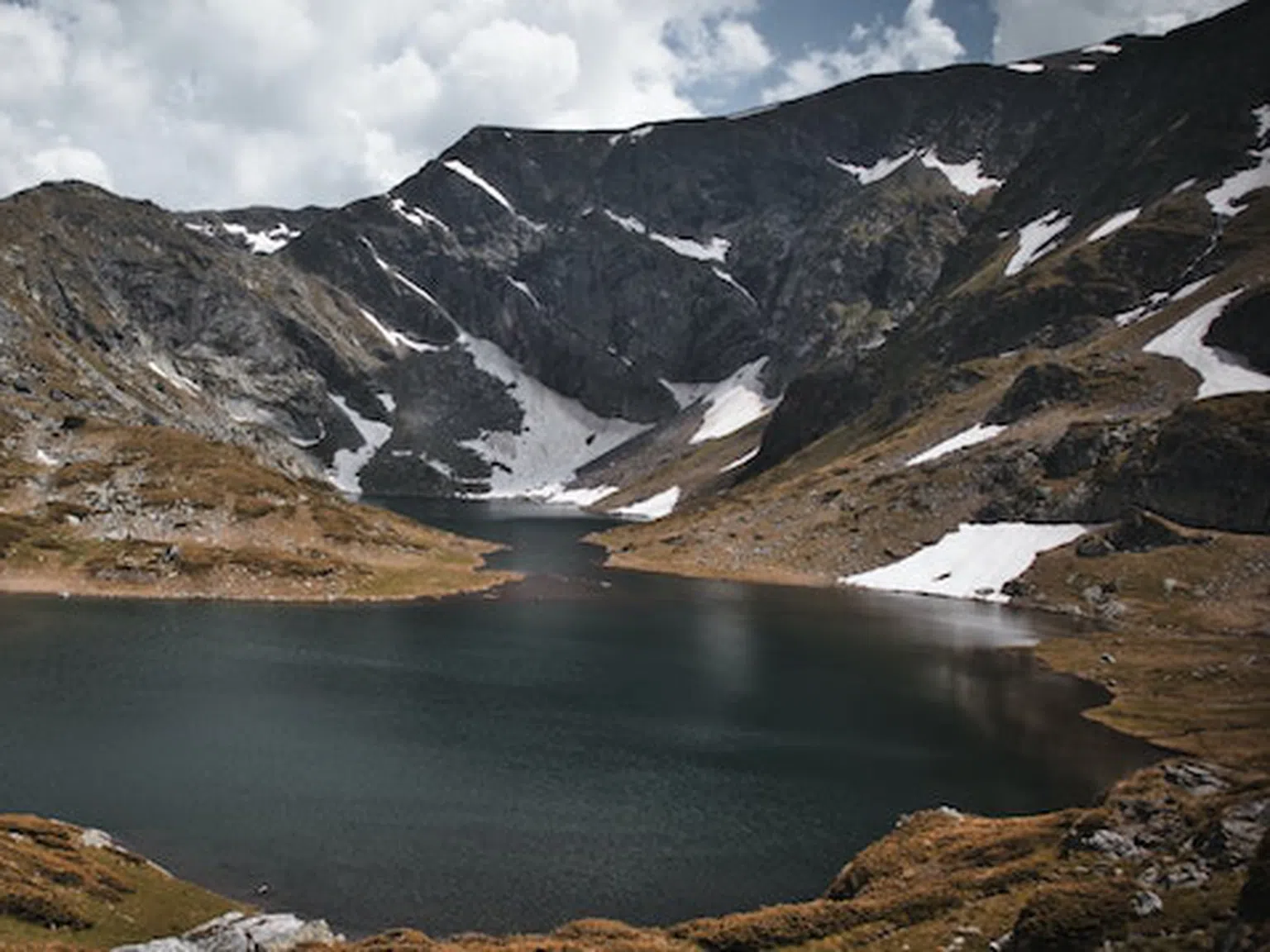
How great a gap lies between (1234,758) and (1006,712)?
61.4 feet

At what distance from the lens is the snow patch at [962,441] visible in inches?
7013

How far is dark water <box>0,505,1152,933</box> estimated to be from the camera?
4366cm

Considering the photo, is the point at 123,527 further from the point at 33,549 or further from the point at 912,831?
the point at 912,831

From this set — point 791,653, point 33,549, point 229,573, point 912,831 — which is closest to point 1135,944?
point 912,831

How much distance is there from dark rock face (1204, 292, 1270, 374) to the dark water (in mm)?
87136

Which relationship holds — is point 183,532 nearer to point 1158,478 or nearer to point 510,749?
point 510,749

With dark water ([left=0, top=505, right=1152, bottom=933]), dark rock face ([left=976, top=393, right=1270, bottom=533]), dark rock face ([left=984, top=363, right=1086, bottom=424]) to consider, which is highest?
dark rock face ([left=984, top=363, right=1086, bottom=424])

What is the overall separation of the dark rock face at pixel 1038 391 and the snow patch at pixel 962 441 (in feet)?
9.28

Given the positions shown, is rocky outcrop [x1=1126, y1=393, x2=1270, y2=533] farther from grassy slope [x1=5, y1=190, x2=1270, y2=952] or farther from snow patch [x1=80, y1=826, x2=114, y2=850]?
snow patch [x1=80, y1=826, x2=114, y2=850]

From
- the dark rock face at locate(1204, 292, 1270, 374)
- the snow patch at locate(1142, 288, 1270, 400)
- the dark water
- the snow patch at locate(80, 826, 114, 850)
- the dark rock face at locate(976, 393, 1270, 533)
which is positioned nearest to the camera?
the snow patch at locate(80, 826, 114, 850)

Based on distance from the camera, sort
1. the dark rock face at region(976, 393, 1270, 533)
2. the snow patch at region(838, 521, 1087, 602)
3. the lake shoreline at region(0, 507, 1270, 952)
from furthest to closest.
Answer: the snow patch at region(838, 521, 1087, 602) < the dark rock face at region(976, 393, 1270, 533) < the lake shoreline at region(0, 507, 1270, 952)

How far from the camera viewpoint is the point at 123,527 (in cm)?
13138

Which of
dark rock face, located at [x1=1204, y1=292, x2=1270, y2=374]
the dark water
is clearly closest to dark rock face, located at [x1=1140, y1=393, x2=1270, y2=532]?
dark rock face, located at [x1=1204, y1=292, x2=1270, y2=374]

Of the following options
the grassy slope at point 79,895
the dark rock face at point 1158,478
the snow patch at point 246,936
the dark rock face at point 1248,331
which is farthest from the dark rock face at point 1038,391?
the snow patch at point 246,936
